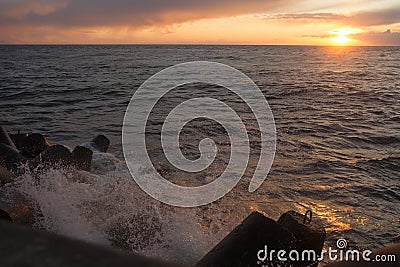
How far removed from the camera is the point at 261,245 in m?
3.34

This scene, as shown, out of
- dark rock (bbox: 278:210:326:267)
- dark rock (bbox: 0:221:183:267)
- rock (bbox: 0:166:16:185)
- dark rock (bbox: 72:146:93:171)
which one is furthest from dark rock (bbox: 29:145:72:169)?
dark rock (bbox: 0:221:183:267)

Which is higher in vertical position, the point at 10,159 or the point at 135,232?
the point at 10,159

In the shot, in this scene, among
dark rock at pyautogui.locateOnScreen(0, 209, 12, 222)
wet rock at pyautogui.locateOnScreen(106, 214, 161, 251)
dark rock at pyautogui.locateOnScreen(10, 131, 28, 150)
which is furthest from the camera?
dark rock at pyautogui.locateOnScreen(10, 131, 28, 150)

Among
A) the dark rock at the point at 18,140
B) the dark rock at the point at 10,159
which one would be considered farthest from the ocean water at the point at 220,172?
the dark rock at the point at 18,140

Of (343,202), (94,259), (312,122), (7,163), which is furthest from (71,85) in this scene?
(94,259)

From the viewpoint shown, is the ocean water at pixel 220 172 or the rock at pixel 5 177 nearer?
the ocean water at pixel 220 172

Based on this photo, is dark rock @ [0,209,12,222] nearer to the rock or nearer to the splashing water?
the splashing water

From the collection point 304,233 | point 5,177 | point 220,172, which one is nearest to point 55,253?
point 304,233

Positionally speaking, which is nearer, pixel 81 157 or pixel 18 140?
pixel 81 157

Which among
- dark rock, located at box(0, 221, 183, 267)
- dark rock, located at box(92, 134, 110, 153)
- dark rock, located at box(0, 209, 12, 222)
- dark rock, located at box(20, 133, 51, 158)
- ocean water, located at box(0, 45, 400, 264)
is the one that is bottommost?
ocean water, located at box(0, 45, 400, 264)

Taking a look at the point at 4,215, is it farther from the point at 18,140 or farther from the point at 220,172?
the point at 18,140

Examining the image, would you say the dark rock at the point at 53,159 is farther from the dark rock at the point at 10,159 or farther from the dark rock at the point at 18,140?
the dark rock at the point at 18,140

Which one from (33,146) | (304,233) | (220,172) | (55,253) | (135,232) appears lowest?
(220,172)

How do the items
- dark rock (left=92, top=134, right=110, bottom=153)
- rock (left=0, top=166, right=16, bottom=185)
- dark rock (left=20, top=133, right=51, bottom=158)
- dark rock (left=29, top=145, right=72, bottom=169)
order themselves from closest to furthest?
rock (left=0, top=166, right=16, bottom=185) → dark rock (left=29, top=145, right=72, bottom=169) → dark rock (left=20, top=133, right=51, bottom=158) → dark rock (left=92, top=134, right=110, bottom=153)
